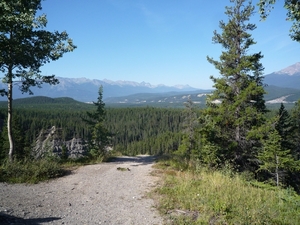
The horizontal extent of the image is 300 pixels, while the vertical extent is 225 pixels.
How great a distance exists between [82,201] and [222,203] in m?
4.68

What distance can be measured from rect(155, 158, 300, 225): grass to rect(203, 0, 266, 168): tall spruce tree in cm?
637

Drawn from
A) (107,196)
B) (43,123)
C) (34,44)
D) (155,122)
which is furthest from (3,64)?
(155,122)

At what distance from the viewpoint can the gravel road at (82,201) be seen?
611cm

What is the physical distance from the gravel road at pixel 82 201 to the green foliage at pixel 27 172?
0.61 meters

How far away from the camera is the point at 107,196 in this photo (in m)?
8.23

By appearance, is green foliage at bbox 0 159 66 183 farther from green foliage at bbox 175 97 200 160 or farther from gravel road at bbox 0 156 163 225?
green foliage at bbox 175 97 200 160

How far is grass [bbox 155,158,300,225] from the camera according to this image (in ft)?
19.6

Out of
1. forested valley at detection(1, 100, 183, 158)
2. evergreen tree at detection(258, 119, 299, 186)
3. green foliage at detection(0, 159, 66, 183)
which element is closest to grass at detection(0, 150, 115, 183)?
green foliage at detection(0, 159, 66, 183)

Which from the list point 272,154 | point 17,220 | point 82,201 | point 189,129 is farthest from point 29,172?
point 189,129

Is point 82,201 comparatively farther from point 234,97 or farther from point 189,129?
point 189,129

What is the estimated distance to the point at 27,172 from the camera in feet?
33.3

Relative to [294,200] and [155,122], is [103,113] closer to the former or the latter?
[294,200]

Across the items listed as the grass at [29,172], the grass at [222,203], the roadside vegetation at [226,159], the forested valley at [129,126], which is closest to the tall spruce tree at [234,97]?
the roadside vegetation at [226,159]

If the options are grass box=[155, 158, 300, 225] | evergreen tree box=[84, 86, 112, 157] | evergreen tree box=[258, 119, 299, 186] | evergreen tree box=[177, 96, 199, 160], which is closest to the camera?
grass box=[155, 158, 300, 225]
